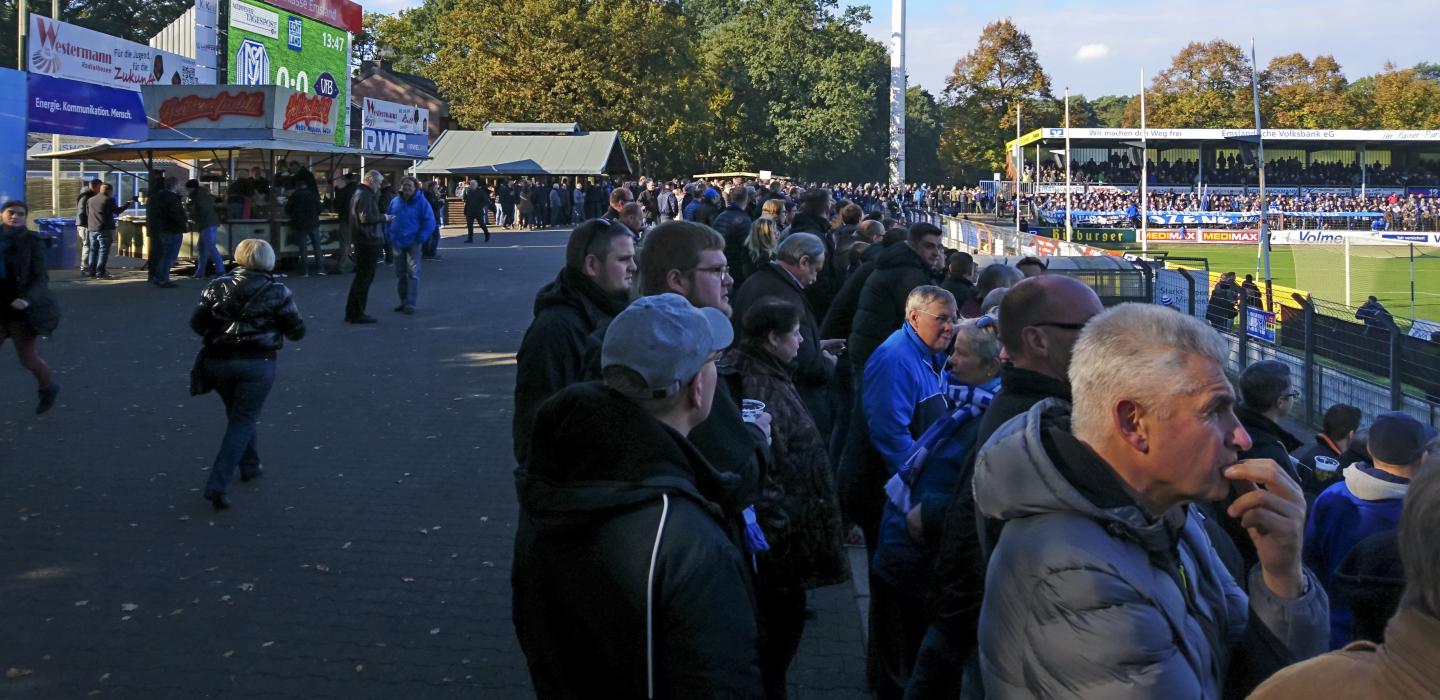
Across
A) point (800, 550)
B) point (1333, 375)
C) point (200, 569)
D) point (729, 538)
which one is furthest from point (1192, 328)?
point (1333, 375)

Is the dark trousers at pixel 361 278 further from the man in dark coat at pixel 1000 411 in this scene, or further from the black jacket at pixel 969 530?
the black jacket at pixel 969 530

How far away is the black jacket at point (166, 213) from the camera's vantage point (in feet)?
61.8

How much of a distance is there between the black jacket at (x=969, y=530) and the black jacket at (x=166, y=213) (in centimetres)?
1846

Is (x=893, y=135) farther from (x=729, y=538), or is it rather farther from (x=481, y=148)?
(x=729, y=538)

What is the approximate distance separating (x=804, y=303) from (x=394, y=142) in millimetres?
25391

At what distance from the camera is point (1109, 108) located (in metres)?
139

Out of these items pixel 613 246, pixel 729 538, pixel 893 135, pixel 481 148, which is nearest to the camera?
pixel 729 538

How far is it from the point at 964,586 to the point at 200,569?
4.44m

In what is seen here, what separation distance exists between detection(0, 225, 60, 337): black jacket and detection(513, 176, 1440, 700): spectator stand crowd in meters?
6.94

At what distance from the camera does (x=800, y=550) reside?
374 cm

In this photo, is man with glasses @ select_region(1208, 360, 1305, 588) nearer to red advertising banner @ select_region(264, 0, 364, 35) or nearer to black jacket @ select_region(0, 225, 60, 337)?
black jacket @ select_region(0, 225, 60, 337)

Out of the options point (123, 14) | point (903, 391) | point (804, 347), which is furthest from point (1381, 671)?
point (123, 14)

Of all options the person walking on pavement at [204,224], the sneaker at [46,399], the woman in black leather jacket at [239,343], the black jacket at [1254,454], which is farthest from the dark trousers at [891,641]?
the person walking on pavement at [204,224]

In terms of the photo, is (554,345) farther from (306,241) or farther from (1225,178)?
(1225,178)
